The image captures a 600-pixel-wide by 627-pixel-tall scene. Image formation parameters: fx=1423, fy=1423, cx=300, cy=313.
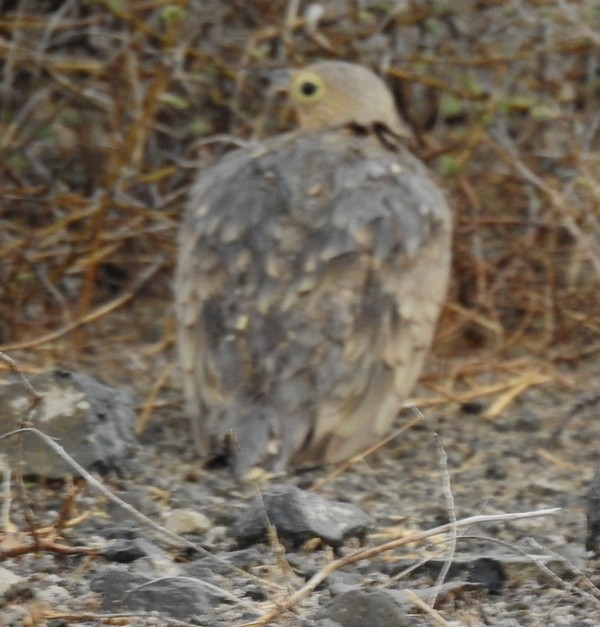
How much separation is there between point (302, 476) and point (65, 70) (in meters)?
2.34

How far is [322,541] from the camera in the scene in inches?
115

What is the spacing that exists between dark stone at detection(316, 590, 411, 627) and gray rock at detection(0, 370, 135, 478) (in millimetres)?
1039

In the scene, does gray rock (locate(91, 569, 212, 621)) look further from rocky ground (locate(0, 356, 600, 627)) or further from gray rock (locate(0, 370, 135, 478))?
gray rock (locate(0, 370, 135, 478))

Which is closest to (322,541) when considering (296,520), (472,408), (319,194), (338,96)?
(296,520)

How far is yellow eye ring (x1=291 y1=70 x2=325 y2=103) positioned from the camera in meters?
4.60

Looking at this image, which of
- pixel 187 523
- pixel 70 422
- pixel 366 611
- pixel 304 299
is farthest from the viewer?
pixel 304 299

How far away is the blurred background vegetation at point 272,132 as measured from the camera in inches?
193

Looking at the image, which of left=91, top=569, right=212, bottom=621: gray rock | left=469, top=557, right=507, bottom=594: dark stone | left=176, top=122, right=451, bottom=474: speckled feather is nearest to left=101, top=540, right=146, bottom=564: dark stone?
left=91, top=569, right=212, bottom=621: gray rock

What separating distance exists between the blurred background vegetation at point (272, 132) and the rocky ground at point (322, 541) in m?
0.85

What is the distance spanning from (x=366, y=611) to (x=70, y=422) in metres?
1.24

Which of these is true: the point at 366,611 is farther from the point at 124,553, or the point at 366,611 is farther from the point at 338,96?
the point at 338,96

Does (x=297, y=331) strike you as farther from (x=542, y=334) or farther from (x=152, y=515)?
(x=542, y=334)

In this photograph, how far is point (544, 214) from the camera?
5.34 metres

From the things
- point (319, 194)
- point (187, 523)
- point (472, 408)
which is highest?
point (319, 194)
